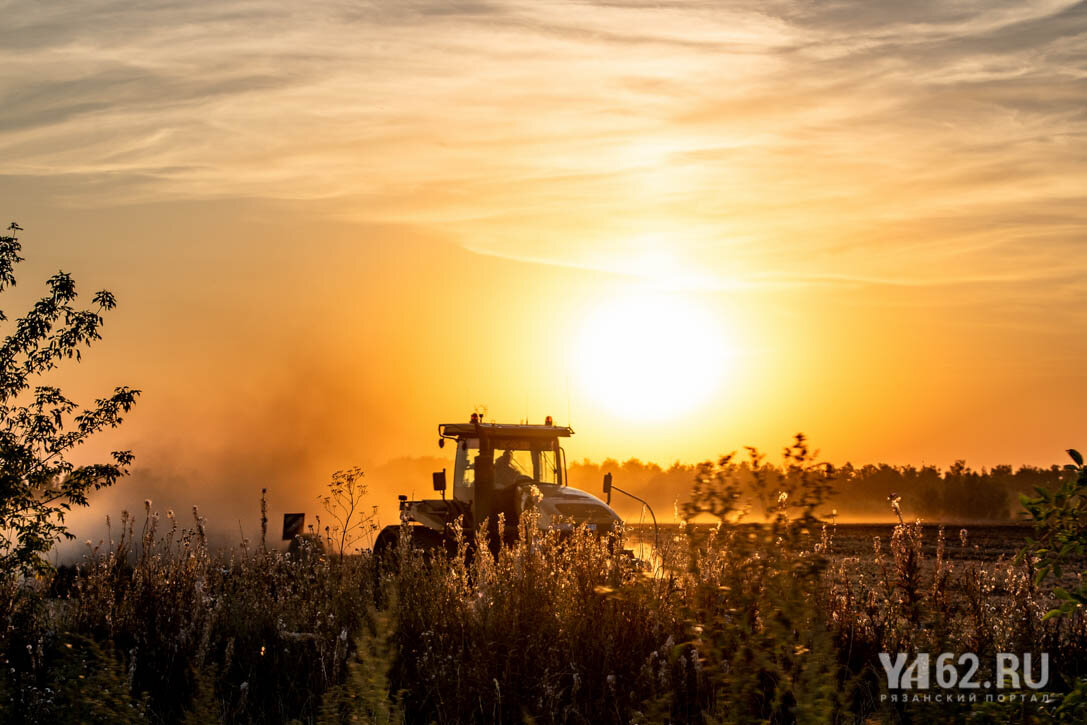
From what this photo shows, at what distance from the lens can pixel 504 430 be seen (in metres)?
17.0

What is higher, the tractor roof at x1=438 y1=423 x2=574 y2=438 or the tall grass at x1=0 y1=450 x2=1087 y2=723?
the tractor roof at x1=438 y1=423 x2=574 y2=438

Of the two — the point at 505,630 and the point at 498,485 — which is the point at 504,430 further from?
the point at 505,630

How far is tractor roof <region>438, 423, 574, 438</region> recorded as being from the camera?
16.9m

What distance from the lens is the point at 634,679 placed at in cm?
726

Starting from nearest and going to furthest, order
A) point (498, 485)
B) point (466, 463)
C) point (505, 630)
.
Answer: point (505, 630) → point (498, 485) → point (466, 463)

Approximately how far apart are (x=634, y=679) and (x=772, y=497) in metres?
2.64

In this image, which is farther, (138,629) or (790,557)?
(138,629)

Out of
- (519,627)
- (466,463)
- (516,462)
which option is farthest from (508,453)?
(519,627)

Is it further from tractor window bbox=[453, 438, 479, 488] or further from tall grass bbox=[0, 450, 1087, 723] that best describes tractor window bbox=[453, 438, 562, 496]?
tall grass bbox=[0, 450, 1087, 723]

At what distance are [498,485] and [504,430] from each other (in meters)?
0.91

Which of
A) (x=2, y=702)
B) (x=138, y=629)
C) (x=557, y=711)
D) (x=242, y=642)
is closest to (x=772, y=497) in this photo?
(x=557, y=711)

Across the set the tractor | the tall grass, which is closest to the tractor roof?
the tractor

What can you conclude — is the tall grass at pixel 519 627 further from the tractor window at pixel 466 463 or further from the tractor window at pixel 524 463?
the tractor window at pixel 466 463

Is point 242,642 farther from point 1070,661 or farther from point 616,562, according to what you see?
point 1070,661
